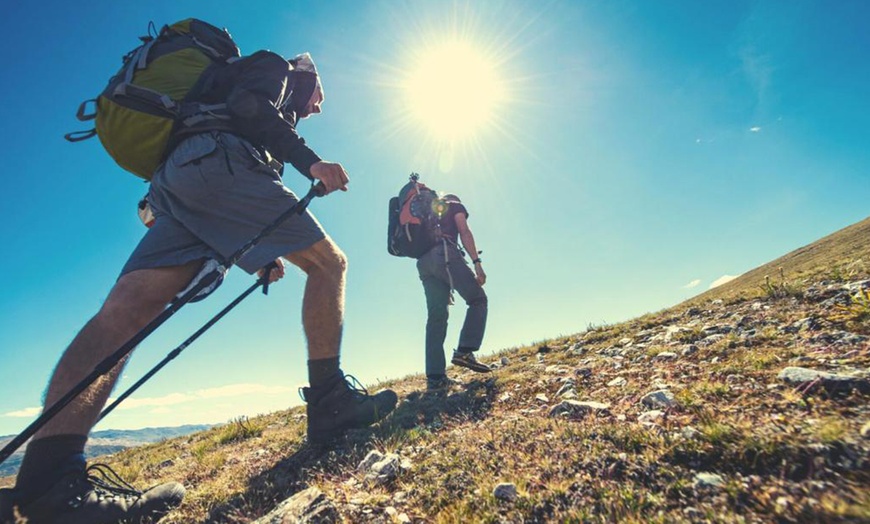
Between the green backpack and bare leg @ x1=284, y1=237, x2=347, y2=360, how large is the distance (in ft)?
5.27

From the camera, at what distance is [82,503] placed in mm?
2795

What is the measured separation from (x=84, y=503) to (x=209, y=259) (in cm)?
208

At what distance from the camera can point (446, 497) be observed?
244cm

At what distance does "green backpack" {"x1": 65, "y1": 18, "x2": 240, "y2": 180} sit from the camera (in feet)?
12.2

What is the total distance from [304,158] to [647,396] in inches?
154

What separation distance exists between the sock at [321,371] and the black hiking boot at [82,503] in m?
1.40

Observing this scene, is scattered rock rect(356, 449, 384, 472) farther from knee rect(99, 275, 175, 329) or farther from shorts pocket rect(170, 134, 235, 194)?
shorts pocket rect(170, 134, 235, 194)

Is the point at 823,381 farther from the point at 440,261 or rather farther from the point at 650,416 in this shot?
the point at 440,261

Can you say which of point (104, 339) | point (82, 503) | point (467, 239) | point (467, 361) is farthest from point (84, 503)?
point (467, 239)

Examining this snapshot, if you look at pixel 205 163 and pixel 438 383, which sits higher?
pixel 205 163

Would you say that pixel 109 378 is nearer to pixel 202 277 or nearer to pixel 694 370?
pixel 202 277

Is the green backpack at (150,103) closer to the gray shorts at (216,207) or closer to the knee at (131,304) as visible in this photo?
the gray shorts at (216,207)

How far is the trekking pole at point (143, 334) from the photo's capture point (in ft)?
9.25

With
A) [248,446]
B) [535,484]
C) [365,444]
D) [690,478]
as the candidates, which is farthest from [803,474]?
[248,446]
